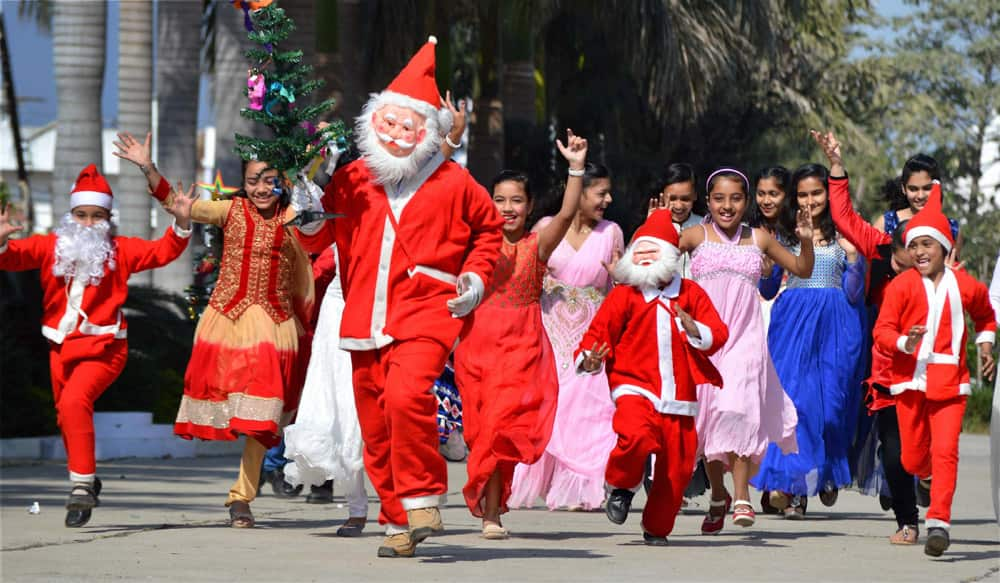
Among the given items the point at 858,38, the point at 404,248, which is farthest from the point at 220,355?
the point at 858,38

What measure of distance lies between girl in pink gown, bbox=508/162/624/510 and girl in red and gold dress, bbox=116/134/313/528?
1667 millimetres

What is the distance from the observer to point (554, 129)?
1047 inches

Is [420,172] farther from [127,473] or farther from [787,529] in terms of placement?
[127,473]

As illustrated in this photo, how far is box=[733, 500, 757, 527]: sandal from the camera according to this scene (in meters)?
9.83

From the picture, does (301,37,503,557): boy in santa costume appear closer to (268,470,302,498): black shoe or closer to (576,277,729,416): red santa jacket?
(576,277,729,416): red santa jacket

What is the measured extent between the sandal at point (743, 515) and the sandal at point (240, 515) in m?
2.54

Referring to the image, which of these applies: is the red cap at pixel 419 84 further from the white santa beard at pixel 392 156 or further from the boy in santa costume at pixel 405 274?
the white santa beard at pixel 392 156

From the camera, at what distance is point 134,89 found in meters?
19.5

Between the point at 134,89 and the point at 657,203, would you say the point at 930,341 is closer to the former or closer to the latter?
the point at 657,203

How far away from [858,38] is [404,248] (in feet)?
116

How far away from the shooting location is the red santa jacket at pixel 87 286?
31.9 feet

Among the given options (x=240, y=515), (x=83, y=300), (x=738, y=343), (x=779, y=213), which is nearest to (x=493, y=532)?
(x=240, y=515)

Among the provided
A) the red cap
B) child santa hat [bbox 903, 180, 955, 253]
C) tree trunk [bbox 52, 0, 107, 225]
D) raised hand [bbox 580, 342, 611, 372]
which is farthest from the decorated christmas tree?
tree trunk [bbox 52, 0, 107, 225]

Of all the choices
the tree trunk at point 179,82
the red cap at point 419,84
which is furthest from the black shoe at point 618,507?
the tree trunk at point 179,82
